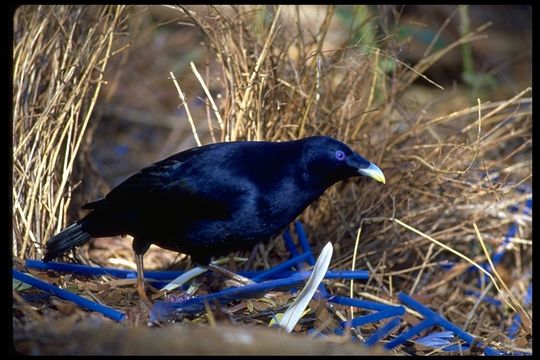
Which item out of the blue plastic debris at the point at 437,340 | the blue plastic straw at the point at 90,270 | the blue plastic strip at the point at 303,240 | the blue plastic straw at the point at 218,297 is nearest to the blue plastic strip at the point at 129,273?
the blue plastic straw at the point at 90,270

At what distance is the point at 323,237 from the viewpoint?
415cm

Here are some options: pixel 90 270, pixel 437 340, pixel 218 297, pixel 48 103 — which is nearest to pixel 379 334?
pixel 437 340

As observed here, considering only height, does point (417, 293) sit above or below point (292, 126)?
below

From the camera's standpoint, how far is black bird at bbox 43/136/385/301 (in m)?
3.24

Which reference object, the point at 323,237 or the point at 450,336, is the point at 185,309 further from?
the point at 323,237

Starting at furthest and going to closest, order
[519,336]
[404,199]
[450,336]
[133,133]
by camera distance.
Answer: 1. [133,133]
2. [404,199]
3. [519,336]
4. [450,336]

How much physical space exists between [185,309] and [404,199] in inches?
59.0

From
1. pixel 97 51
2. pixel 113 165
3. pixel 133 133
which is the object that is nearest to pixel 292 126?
pixel 97 51

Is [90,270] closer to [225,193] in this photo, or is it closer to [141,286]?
[141,286]

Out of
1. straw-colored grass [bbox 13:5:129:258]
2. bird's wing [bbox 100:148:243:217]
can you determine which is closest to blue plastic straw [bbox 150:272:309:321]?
bird's wing [bbox 100:148:243:217]

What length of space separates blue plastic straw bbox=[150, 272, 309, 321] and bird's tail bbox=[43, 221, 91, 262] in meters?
0.55

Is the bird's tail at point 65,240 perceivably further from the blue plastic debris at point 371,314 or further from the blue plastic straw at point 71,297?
the blue plastic debris at point 371,314

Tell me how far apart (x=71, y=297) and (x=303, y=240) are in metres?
1.31

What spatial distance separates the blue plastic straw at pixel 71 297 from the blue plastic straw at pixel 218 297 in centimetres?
14
